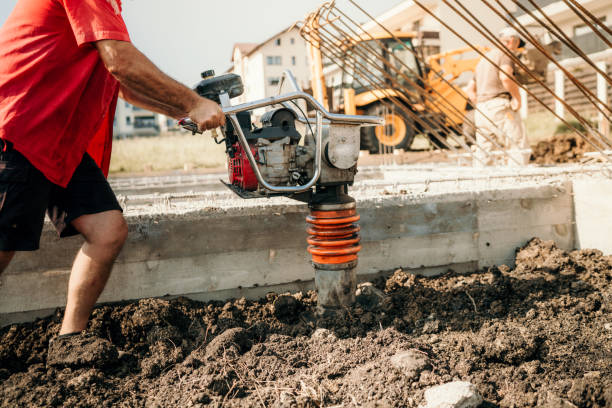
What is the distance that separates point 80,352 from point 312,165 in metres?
1.33

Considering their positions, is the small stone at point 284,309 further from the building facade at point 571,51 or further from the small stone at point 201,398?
the building facade at point 571,51

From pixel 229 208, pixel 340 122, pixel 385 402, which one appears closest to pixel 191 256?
pixel 229 208

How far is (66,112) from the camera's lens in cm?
202

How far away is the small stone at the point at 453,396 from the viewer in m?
1.66

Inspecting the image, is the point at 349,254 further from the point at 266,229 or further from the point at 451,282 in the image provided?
the point at 451,282

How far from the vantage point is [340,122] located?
224 cm

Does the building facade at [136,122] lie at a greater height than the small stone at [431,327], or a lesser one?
greater

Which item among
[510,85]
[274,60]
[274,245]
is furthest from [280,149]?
[274,60]

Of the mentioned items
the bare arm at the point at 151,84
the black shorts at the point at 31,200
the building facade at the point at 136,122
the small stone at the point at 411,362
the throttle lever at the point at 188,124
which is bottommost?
the small stone at the point at 411,362

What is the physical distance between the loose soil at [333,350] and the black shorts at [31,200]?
1.62ft

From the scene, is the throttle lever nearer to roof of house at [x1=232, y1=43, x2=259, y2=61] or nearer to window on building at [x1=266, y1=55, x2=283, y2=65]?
roof of house at [x1=232, y1=43, x2=259, y2=61]

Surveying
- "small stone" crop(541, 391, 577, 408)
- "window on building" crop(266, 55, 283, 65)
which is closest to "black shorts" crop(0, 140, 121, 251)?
"small stone" crop(541, 391, 577, 408)

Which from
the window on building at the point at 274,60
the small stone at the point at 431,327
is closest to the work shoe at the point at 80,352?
the small stone at the point at 431,327

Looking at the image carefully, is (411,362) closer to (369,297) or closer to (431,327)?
(431,327)
